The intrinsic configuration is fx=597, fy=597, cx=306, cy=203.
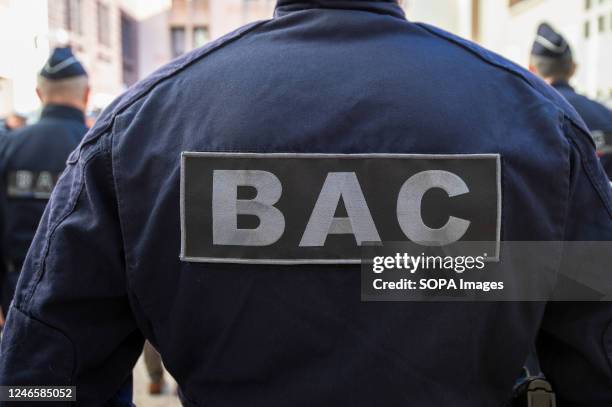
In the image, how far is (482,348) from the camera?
3.06 feet

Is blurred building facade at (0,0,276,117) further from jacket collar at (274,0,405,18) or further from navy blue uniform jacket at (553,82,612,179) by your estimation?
navy blue uniform jacket at (553,82,612,179)

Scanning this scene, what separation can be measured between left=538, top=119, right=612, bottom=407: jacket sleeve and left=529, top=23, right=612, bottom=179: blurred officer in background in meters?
1.99

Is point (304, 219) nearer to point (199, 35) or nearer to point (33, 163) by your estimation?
point (33, 163)

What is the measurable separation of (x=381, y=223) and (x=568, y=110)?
36 centimetres

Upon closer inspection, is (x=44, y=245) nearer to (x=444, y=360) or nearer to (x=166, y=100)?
(x=166, y=100)

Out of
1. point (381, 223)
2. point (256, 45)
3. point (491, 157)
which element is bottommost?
point (381, 223)

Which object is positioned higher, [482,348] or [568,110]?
[568,110]

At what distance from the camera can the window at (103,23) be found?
1917 cm

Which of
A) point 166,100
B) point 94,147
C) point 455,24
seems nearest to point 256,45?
point 166,100

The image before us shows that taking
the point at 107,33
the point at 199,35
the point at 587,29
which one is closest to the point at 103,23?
the point at 107,33

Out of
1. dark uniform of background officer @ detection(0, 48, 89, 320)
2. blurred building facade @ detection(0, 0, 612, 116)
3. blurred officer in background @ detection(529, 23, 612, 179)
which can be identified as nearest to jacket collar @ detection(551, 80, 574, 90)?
blurred officer in background @ detection(529, 23, 612, 179)

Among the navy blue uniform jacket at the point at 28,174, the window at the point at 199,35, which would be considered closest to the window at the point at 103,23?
the window at the point at 199,35

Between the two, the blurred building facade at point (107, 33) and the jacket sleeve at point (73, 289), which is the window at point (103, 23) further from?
the jacket sleeve at point (73, 289)

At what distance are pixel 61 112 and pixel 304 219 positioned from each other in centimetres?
259
